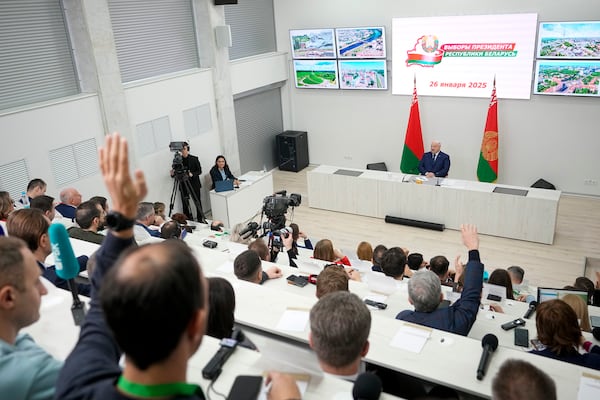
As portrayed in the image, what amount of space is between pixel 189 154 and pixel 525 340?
6543 mm

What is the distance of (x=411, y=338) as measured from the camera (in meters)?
2.91

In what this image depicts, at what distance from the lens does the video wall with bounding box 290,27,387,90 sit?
991cm

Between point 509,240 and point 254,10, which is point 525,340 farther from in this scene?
point 254,10

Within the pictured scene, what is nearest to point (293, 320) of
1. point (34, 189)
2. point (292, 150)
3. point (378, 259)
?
point (378, 259)

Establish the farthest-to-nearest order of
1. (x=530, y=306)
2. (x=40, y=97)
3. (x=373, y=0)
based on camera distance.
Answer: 1. (x=373, y=0)
2. (x=40, y=97)
3. (x=530, y=306)

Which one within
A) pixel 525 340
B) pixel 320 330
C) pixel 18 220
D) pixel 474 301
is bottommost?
pixel 525 340

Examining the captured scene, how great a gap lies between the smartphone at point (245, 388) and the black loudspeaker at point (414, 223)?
688 cm

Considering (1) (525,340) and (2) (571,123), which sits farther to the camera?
(2) (571,123)

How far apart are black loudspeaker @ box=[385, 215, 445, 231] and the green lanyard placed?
753cm

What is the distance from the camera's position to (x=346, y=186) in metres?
9.00

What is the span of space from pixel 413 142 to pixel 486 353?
7584 millimetres

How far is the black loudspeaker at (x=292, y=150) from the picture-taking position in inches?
443

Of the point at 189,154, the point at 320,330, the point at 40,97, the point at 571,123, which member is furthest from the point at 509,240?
the point at 40,97

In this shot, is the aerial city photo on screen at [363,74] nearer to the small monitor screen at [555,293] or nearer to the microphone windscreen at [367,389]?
the small monitor screen at [555,293]
